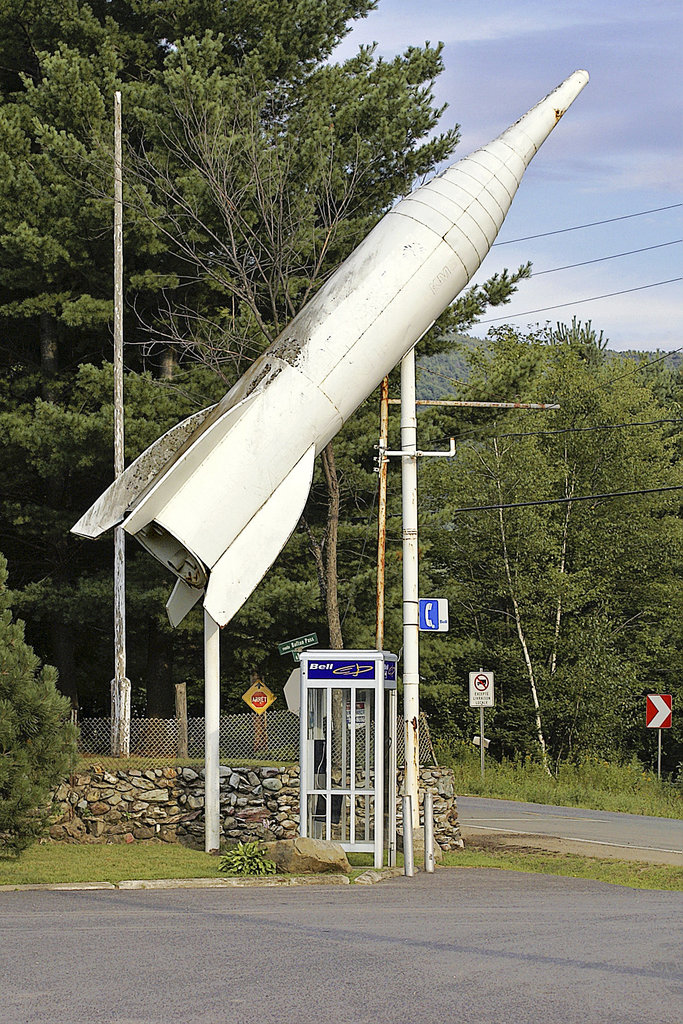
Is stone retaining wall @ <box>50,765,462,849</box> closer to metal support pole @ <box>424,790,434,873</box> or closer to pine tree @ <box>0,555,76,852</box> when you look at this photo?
pine tree @ <box>0,555,76,852</box>

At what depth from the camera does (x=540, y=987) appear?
691 cm

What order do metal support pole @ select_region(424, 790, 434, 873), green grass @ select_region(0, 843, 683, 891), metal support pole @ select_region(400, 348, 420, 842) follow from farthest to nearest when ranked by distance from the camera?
metal support pole @ select_region(400, 348, 420, 842)
metal support pole @ select_region(424, 790, 434, 873)
green grass @ select_region(0, 843, 683, 891)

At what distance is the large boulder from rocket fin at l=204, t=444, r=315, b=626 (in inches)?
99.6

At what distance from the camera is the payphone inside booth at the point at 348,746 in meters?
13.9

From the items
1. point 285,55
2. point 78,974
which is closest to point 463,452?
point 285,55

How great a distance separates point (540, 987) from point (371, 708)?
7.80 meters

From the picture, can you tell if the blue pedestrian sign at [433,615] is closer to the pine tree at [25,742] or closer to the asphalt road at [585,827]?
the asphalt road at [585,827]

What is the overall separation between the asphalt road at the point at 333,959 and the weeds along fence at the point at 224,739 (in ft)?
26.5

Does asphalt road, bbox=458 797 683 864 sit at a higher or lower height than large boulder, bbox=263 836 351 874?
lower

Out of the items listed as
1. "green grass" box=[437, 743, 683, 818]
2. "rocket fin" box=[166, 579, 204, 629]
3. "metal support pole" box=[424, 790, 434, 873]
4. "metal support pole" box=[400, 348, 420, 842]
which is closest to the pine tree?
"rocket fin" box=[166, 579, 204, 629]

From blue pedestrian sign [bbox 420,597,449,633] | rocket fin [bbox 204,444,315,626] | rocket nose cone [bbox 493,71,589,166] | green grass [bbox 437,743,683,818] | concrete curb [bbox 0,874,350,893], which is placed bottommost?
green grass [bbox 437,743,683,818]

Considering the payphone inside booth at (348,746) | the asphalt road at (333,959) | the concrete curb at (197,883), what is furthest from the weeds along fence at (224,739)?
the asphalt road at (333,959)

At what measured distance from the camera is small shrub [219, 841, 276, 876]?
43.3 feet

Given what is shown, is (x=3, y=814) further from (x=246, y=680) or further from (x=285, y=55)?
(x=246, y=680)
